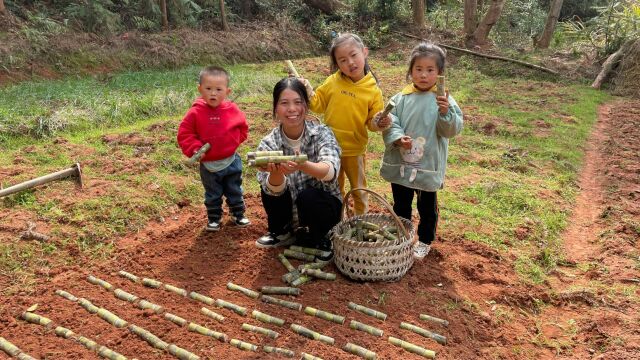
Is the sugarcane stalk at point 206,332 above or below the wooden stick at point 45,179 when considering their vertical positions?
below

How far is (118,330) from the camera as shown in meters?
3.00

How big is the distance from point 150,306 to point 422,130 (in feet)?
7.01

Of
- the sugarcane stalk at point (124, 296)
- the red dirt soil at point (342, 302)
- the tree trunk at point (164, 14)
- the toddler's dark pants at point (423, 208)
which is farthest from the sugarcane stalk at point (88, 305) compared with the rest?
the tree trunk at point (164, 14)

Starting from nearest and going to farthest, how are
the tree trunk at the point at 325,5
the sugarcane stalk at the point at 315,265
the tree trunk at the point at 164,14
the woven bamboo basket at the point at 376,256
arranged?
the woven bamboo basket at the point at 376,256, the sugarcane stalk at the point at 315,265, the tree trunk at the point at 164,14, the tree trunk at the point at 325,5

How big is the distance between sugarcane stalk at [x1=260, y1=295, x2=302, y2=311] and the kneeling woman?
0.62 meters

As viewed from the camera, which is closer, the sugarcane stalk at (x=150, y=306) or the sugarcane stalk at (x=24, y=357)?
the sugarcane stalk at (x=24, y=357)

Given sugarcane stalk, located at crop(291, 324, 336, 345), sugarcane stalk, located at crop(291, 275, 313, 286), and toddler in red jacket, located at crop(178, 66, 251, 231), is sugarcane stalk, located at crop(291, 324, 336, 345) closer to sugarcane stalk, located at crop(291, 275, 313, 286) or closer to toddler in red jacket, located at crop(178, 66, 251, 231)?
sugarcane stalk, located at crop(291, 275, 313, 286)

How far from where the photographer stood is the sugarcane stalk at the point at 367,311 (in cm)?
317

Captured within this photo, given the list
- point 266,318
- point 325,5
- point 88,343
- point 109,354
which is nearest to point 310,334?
point 266,318

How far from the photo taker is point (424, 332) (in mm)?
3057

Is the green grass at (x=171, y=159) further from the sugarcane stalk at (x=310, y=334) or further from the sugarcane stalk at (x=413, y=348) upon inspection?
the sugarcane stalk at (x=310, y=334)

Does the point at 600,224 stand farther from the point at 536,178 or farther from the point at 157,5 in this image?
the point at 157,5

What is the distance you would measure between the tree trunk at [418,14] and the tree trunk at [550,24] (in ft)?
12.2

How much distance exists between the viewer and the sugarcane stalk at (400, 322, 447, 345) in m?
3.01
